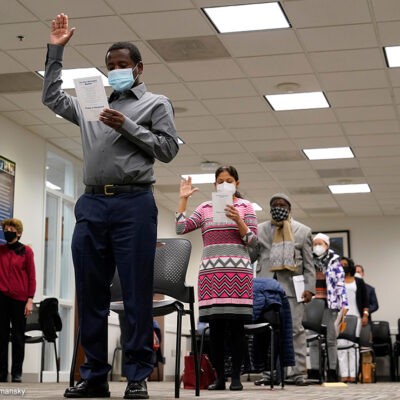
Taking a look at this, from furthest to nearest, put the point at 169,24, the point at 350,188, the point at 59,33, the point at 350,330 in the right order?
the point at 350,188 < the point at 350,330 < the point at 169,24 < the point at 59,33

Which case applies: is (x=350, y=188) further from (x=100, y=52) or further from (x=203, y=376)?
(x=203, y=376)

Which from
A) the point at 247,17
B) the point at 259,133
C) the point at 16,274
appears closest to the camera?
the point at 247,17

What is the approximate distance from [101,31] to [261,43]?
58.6 inches

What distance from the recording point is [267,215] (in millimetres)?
16547

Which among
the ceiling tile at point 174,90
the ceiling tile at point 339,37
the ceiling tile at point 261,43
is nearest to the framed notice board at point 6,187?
the ceiling tile at point 174,90

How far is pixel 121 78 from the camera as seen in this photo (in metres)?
3.22

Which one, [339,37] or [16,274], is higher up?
[339,37]

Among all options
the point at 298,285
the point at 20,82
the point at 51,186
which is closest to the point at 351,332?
the point at 298,285

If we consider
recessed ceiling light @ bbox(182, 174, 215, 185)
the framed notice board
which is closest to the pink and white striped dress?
the framed notice board

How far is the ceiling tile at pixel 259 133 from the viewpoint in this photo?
10.3 m

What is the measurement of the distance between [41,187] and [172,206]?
5249 millimetres

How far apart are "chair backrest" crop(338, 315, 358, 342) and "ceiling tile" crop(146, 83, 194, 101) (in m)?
3.47

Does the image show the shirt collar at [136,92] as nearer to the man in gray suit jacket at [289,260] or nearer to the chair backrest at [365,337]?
the man in gray suit jacket at [289,260]

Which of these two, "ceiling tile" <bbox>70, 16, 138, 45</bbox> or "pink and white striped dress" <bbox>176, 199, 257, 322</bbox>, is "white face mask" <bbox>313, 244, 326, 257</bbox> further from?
"pink and white striped dress" <bbox>176, 199, 257, 322</bbox>
